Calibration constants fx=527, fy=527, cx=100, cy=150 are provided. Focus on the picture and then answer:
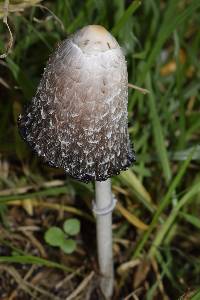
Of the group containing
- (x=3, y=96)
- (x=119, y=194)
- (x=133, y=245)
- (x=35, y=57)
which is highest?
(x=35, y=57)

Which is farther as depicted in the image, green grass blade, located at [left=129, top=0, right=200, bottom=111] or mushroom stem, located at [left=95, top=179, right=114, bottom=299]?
green grass blade, located at [left=129, top=0, right=200, bottom=111]

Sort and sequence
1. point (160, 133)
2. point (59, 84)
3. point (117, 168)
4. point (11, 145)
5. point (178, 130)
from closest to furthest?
point (59, 84) → point (117, 168) → point (160, 133) → point (11, 145) → point (178, 130)

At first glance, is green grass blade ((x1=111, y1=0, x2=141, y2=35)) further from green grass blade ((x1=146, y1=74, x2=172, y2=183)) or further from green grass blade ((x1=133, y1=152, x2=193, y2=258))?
green grass blade ((x1=133, y1=152, x2=193, y2=258))

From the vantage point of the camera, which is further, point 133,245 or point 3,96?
point 3,96

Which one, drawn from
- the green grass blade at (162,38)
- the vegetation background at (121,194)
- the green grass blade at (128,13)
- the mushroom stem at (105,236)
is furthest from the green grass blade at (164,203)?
the green grass blade at (128,13)

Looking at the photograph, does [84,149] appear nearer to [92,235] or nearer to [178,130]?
[92,235]

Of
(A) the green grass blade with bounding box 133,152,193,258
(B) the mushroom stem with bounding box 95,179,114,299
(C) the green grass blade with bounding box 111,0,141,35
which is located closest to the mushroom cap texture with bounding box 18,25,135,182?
(B) the mushroom stem with bounding box 95,179,114,299

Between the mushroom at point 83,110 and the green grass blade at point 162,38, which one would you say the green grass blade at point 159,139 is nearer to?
the green grass blade at point 162,38

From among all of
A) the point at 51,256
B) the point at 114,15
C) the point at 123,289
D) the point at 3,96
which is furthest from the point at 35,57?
the point at 123,289
